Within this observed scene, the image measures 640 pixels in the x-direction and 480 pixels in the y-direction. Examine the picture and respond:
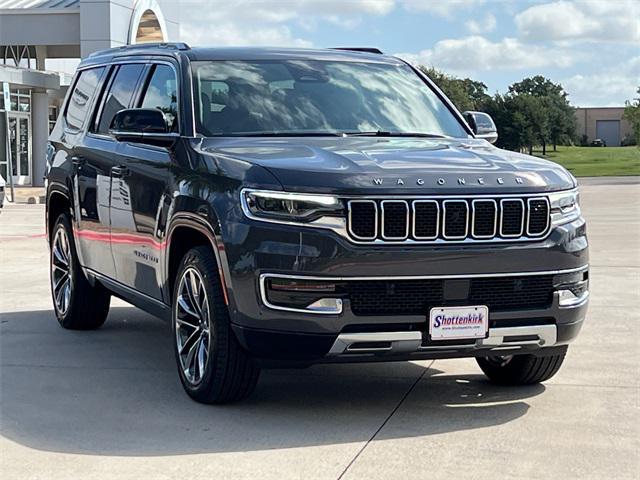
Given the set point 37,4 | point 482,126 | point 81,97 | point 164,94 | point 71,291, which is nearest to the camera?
point 164,94

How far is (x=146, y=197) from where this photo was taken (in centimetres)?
681

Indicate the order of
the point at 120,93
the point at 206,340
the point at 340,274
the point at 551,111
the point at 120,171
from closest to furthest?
1. the point at 340,274
2. the point at 206,340
3. the point at 120,171
4. the point at 120,93
5. the point at 551,111

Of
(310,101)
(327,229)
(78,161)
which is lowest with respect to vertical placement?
(327,229)

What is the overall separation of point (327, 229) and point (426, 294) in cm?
60

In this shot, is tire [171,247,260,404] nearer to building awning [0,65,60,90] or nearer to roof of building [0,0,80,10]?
building awning [0,65,60,90]

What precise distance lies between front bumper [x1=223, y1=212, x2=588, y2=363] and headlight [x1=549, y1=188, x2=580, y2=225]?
162 mm

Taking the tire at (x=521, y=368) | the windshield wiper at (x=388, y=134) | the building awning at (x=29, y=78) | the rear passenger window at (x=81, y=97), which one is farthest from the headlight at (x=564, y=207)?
the building awning at (x=29, y=78)

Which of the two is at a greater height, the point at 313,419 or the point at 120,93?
the point at 120,93

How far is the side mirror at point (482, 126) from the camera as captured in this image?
7.41m

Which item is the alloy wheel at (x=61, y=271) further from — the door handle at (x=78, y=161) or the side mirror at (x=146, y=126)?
the side mirror at (x=146, y=126)

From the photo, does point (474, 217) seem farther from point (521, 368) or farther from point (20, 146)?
point (20, 146)

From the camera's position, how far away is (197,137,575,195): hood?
17.9ft

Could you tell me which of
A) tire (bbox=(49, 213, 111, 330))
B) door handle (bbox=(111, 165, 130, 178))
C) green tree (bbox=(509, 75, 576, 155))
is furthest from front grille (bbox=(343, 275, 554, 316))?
green tree (bbox=(509, 75, 576, 155))

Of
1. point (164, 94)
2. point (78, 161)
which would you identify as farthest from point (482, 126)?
point (78, 161)
